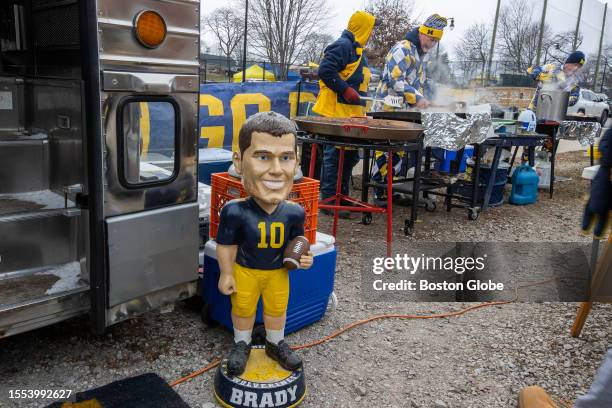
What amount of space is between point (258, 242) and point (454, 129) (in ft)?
13.3

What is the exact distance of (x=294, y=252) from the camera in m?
2.55

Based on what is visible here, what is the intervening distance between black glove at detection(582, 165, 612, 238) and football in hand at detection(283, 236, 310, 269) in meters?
1.36

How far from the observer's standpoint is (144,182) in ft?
8.52

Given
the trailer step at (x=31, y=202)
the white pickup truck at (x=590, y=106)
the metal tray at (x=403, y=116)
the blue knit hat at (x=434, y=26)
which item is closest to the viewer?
the trailer step at (x=31, y=202)

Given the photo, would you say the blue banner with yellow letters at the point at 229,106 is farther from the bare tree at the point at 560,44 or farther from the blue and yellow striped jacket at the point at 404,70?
the bare tree at the point at 560,44

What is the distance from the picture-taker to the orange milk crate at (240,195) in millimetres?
2997

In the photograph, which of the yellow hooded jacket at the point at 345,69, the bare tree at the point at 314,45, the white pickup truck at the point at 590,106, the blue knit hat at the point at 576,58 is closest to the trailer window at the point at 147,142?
the yellow hooded jacket at the point at 345,69

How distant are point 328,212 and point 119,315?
389 centimetres

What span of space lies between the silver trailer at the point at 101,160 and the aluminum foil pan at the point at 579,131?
764 cm

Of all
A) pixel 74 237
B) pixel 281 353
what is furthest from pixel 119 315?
pixel 281 353

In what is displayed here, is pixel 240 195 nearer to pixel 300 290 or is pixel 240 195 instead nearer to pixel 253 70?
pixel 300 290

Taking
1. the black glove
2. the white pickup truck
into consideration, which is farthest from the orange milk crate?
the white pickup truck

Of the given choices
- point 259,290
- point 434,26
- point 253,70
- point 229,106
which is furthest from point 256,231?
point 253,70

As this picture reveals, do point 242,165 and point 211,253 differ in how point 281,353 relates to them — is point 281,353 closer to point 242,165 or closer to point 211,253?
point 211,253
